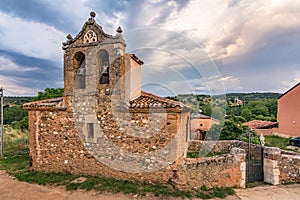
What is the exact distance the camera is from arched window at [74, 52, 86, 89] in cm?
882

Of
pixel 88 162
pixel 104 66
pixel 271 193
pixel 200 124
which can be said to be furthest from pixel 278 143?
pixel 104 66

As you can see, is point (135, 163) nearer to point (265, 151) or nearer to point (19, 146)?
point (265, 151)

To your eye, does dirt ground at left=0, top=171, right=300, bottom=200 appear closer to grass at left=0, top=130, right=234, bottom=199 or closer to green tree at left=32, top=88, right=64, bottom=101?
grass at left=0, top=130, right=234, bottom=199

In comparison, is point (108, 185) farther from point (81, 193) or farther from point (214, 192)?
point (214, 192)

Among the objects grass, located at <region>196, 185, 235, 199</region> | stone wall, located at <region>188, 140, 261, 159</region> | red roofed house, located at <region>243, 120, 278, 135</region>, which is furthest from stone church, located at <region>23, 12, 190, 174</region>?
red roofed house, located at <region>243, 120, 278, 135</region>

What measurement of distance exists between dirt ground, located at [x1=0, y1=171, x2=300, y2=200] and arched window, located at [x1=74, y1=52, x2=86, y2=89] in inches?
168

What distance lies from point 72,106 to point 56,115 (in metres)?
0.89

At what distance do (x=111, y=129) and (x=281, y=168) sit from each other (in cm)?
732

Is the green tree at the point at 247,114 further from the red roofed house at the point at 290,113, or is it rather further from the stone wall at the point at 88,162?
the stone wall at the point at 88,162

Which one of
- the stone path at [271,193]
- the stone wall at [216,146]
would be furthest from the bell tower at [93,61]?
the stone wall at [216,146]

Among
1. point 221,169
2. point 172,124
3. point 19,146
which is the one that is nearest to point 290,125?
point 221,169

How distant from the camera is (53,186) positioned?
7867 millimetres

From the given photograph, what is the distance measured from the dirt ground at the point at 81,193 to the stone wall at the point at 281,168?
322mm

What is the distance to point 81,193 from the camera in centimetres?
719
